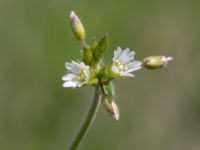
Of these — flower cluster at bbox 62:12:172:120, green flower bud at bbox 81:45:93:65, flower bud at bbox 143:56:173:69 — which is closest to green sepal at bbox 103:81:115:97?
flower cluster at bbox 62:12:172:120

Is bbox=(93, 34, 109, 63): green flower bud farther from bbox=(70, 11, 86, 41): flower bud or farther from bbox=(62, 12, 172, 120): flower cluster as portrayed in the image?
bbox=(70, 11, 86, 41): flower bud

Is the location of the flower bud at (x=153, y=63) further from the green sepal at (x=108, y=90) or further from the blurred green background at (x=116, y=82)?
the blurred green background at (x=116, y=82)

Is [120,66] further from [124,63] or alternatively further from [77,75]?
[77,75]

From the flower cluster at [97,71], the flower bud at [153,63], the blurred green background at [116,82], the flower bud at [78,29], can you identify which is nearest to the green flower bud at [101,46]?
the flower cluster at [97,71]

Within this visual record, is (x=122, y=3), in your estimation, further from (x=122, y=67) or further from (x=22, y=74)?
(x=122, y=67)

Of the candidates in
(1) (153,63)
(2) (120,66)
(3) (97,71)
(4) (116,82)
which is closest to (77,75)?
(3) (97,71)

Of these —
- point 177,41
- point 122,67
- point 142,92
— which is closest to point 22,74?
point 142,92
